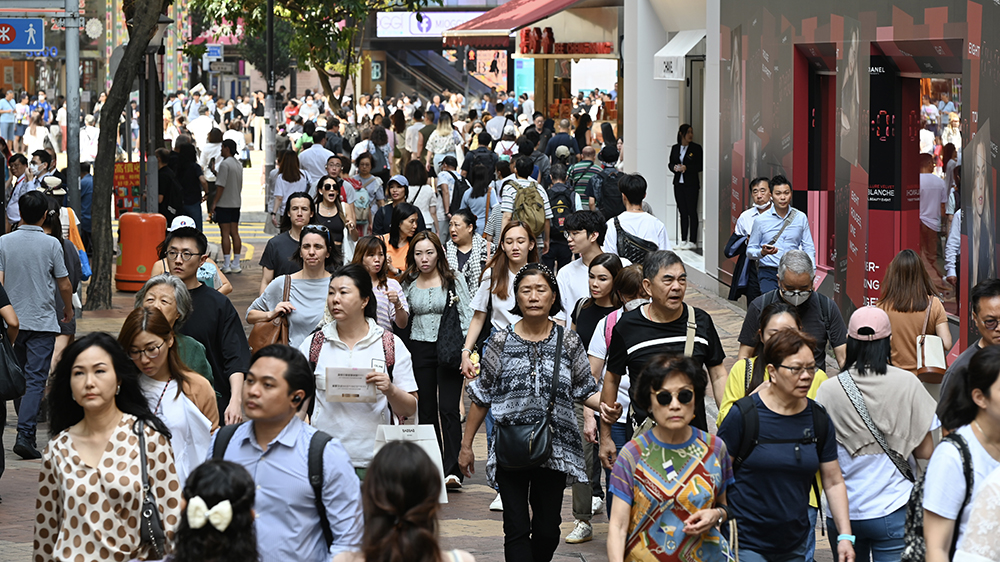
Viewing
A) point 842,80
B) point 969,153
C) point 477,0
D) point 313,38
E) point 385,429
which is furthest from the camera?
point 477,0

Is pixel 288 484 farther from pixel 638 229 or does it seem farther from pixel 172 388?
pixel 638 229

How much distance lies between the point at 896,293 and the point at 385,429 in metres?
3.64

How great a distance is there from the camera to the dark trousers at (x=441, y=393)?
8828mm

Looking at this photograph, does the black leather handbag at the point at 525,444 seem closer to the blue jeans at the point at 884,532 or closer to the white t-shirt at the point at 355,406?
the white t-shirt at the point at 355,406

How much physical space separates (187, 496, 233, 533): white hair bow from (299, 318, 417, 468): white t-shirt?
2.41m

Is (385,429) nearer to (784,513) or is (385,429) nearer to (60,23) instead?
(784,513)

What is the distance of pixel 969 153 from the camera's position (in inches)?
414

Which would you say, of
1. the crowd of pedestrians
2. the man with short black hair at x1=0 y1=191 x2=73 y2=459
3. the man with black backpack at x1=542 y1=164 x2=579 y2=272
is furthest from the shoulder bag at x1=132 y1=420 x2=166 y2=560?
the man with black backpack at x1=542 y1=164 x2=579 y2=272

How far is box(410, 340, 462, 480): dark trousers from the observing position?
348 inches

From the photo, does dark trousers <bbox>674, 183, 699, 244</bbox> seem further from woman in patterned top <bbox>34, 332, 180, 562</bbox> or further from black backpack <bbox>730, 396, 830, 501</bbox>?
woman in patterned top <bbox>34, 332, 180, 562</bbox>

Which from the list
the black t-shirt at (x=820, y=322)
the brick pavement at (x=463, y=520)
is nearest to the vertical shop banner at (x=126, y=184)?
the brick pavement at (x=463, y=520)

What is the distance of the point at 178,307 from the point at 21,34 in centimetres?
933

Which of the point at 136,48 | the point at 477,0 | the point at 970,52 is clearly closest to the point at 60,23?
the point at 136,48

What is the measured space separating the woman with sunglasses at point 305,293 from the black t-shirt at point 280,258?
3.54 ft
